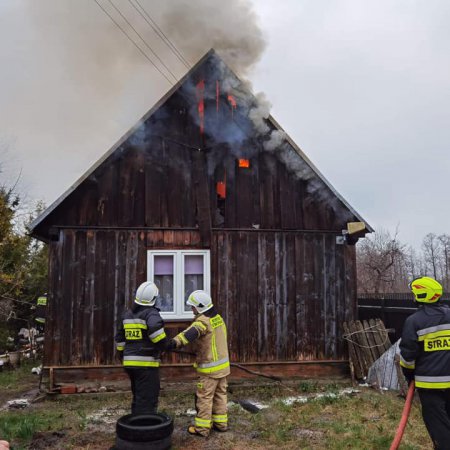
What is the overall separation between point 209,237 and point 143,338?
3.36 metres

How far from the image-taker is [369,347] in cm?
927

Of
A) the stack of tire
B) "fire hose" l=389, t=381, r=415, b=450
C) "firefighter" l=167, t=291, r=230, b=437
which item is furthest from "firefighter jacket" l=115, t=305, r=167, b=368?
"fire hose" l=389, t=381, r=415, b=450

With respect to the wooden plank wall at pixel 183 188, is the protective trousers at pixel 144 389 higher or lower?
lower

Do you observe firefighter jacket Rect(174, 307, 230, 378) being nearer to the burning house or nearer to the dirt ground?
the dirt ground

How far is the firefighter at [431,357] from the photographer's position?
15.2ft

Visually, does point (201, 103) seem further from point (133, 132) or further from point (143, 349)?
point (143, 349)

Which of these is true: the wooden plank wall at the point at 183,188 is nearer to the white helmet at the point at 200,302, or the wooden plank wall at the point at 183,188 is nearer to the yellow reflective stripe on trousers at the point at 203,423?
the white helmet at the point at 200,302

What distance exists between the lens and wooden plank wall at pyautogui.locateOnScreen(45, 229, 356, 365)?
28.2 feet

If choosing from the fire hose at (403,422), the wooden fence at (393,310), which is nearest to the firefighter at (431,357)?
the fire hose at (403,422)

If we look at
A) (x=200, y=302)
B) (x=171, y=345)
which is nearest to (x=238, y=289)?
(x=200, y=302)

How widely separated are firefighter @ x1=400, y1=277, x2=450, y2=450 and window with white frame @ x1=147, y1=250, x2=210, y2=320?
4711 millimetres

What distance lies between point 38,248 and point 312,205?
1504 cm

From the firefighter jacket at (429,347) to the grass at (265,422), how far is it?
1335 mm

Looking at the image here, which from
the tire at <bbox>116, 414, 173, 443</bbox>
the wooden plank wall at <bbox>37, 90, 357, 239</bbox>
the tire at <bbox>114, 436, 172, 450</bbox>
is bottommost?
the tire at <bbox>114, 436, 172, 450</bbox>
